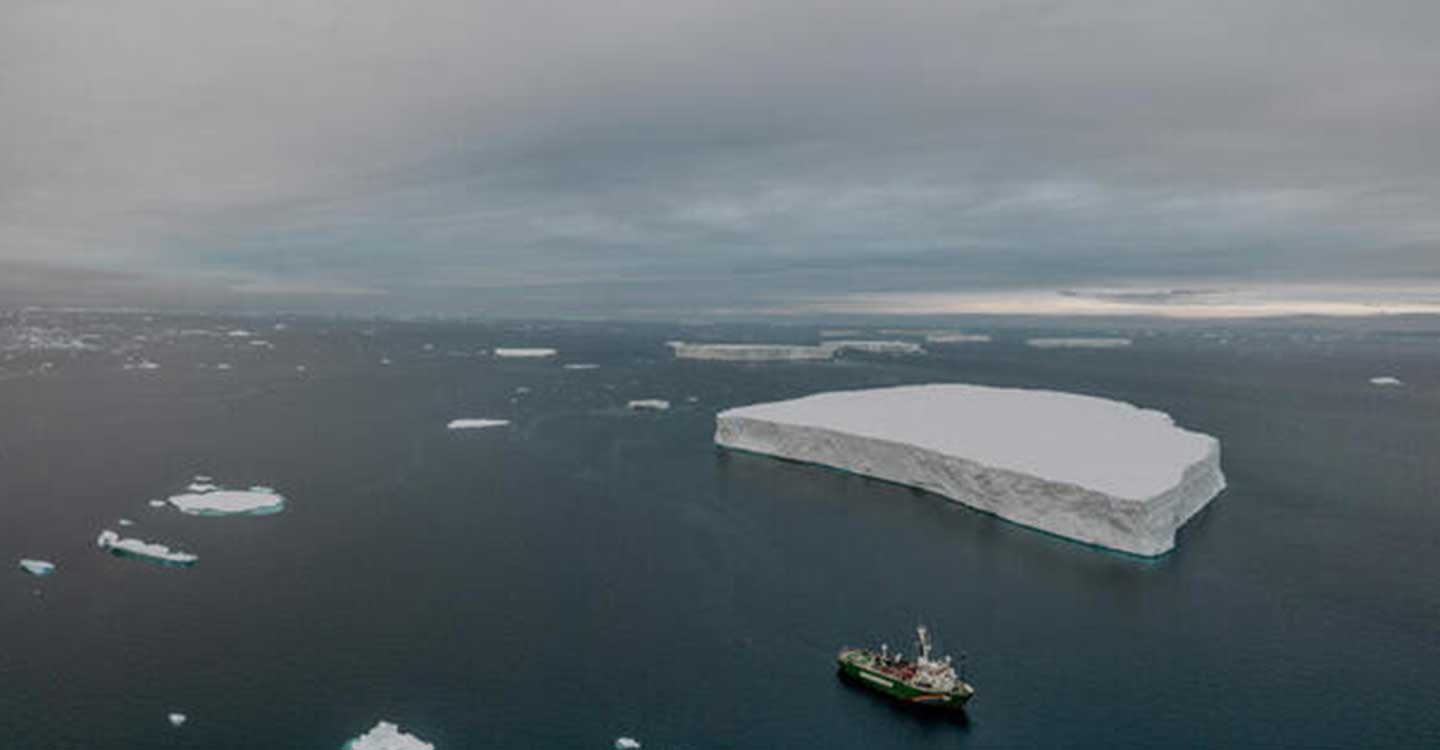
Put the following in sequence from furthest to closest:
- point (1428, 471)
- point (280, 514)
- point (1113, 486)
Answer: point (1428, 471) < point (280, 514) < point (1113, 486)

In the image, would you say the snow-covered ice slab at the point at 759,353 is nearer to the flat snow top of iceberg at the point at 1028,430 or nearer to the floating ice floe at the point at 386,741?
the flat snow top of iceberg at the point at 1028,430

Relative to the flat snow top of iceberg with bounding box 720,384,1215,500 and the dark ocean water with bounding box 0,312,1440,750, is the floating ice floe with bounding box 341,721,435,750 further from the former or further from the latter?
the flat snow top of iceberg with bounding box 720,384,1215,500

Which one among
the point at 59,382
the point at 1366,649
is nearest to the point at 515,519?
the point at 1366,649

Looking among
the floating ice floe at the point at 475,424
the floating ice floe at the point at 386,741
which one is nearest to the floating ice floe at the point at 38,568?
the floating ice floe at the point at 386,741

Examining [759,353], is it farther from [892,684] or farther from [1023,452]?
[892,684]

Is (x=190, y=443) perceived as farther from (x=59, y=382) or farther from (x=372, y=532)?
(x=59, y=382)

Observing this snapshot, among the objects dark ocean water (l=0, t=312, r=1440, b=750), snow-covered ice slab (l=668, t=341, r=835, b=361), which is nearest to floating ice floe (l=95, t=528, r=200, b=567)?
dark ocean water (l=0, t=312, r=1440, b=750)
